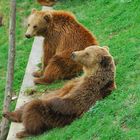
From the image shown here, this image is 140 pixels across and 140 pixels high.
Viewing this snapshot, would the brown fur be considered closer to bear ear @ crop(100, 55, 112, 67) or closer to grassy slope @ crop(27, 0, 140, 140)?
grassy slope @ crop(27, 0, 140, 140)

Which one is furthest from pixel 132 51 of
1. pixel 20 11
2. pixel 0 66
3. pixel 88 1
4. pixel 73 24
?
pixel 20 11

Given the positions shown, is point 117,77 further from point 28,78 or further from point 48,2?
point 48,2

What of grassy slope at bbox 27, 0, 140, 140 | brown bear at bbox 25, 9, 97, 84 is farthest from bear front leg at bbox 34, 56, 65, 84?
grassy slope at bbox 27, 0, 140, 140

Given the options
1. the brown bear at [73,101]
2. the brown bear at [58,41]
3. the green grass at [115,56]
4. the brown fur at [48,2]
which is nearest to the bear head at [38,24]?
the brown bear at [58,41]

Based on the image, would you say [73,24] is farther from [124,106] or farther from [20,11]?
[20,11]

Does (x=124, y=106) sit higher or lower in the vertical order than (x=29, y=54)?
higher

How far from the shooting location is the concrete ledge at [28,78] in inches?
348

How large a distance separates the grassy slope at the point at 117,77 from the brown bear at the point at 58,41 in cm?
75

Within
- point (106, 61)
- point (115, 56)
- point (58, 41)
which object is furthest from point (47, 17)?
point (106, 61)

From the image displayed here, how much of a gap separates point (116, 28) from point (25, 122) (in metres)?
4.50

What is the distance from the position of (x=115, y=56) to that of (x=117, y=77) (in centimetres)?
111

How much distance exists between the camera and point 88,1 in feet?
48.3

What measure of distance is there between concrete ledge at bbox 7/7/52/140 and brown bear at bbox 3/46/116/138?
319 millimetres

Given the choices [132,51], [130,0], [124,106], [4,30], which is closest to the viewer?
[124,106]
